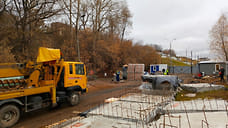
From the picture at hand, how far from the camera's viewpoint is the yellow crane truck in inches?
218

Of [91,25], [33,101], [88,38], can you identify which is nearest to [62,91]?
[33,101]

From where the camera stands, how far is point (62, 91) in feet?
25.7

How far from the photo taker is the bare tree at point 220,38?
82.1 feet

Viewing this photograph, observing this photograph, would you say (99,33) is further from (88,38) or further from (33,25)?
(33,25)

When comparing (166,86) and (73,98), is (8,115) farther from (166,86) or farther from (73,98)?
(166,86)

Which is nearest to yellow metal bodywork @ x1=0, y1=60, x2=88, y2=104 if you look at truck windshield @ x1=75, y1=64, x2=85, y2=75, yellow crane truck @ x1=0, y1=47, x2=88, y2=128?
yellow crane truck @ x1=0, y1=47, x2=88, y2=128

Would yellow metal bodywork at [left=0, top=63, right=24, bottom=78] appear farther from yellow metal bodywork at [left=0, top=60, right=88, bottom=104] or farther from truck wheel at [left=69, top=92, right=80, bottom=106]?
truck wheel at [left=69, top=92, right=80, bottom=106]

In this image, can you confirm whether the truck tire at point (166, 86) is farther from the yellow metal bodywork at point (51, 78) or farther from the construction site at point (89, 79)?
the yellow metal bodywork at point (51, 78)

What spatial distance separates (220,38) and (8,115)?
31.7 meters

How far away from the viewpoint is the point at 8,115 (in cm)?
543

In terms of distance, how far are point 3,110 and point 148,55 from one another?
35456mm

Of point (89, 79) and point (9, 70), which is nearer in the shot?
point (9, 70)

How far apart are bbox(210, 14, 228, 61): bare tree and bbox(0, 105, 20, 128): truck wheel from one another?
30.3 meters

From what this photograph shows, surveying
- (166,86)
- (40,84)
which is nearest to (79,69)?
(40,84)
